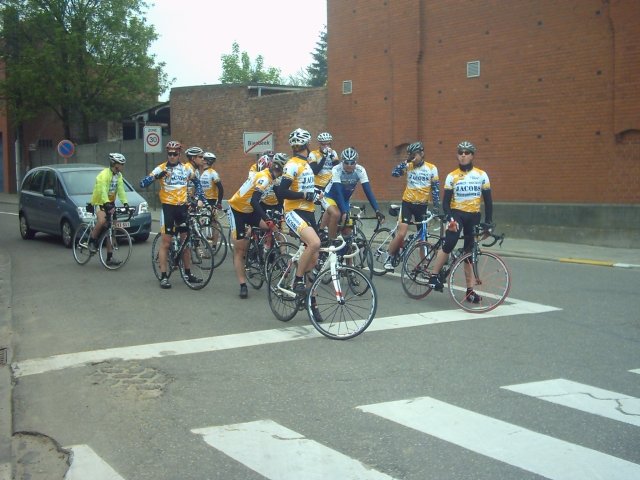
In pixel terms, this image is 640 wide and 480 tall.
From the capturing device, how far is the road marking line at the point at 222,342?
23.3ft

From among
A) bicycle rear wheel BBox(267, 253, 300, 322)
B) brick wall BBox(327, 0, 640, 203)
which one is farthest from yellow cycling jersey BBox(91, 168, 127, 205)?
brick wall BBox(327, 0, 640, 203)

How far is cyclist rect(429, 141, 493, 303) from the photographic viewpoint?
9.34m

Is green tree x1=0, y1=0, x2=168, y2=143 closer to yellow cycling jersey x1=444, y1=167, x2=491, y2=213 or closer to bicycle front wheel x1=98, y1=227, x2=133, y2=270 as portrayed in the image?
bicycle front wheel x1=98, y1=227, x2=133, y2=270

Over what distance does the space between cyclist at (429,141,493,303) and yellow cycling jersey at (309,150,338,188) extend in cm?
285

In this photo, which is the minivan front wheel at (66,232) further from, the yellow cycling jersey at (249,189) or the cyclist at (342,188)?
the yellow cycling jersey at (249,189)

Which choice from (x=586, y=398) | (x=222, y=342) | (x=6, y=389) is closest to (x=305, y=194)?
(x=222, y=342)

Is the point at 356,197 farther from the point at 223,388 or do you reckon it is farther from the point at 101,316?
the point at 223,388

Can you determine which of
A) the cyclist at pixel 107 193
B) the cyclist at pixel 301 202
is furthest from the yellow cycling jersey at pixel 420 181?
the cyclist at pixel 107 193

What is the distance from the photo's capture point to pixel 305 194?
858cm

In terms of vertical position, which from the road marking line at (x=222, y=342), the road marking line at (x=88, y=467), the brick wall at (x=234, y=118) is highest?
the brick wall at (x=234, y=118)

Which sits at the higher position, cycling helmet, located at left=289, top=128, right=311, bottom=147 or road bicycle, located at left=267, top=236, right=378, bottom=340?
cycling helmet, located at left=289, top=128, right=311, bottom=147

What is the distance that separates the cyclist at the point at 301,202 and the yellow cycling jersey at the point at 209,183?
564cm

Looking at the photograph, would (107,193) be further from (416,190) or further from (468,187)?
(468,187)

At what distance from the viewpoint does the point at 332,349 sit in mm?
7449
